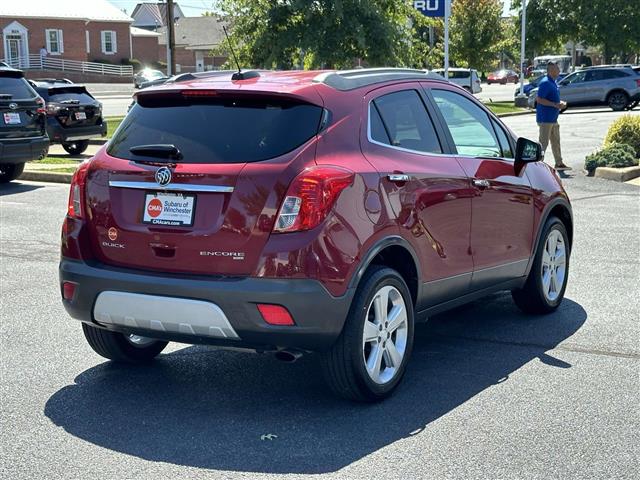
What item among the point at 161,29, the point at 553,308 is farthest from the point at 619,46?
the point at 161,29

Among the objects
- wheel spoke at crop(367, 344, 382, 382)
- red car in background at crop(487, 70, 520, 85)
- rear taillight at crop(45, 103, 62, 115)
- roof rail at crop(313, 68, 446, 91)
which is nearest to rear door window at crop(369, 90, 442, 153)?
roof rail at crop(313, 68, 446, 91)

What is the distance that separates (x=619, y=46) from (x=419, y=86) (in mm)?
49497

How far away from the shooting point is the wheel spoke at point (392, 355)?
18.5ft

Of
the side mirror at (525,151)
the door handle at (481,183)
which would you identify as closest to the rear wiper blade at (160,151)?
the door handle at (481,183)

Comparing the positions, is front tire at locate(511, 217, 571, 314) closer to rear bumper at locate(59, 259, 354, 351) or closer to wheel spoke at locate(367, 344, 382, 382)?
wheel spoke at locate(367, 344, 382, 382)

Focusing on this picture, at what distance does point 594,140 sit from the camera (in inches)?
982

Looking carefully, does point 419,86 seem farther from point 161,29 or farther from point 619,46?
point 161,29

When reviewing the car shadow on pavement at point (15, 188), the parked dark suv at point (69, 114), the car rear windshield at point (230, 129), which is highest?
the car rear windshield at point (230, 129)

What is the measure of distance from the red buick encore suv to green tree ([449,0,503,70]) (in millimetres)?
52390

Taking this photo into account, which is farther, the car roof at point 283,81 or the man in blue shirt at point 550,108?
the man in blue shirt at point 550,108

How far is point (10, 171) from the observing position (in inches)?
649

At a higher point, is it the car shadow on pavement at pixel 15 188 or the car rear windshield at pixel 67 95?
the car rear windshield at pixel 67 95

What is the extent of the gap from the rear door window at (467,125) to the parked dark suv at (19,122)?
982cm

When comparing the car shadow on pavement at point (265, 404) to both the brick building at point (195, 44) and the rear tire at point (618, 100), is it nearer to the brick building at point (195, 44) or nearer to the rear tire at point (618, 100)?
the rear tire at point (618, 100)
